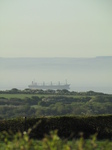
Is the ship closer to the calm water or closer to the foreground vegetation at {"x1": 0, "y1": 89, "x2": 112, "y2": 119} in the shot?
the calm water

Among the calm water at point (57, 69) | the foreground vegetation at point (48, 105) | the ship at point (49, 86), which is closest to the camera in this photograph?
the foreground vegetation at point (48, 105)

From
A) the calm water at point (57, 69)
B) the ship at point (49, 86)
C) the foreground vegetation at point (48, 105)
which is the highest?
the calm water at point (57, 69)

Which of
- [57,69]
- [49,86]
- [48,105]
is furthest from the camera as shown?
[57,69]

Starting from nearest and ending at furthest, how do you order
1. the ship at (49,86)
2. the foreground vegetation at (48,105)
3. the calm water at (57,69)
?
the foreground vegetation at (48,105) < the calm water at (57,69) < the ship at (49,86)

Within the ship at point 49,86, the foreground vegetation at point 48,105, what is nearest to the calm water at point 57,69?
the ship at point 49,86

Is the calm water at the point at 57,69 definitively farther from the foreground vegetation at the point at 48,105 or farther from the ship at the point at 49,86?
the foreground vegetation at the point at 48,105

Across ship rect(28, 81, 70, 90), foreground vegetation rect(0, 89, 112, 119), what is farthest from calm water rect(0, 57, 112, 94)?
foreground vegetation rect(0, 89, 112, 119)

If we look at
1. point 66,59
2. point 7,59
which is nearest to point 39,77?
point 7,59

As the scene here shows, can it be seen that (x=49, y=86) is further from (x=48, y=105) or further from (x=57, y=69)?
(x=48, y=105)

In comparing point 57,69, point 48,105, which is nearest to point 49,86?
point 57,69

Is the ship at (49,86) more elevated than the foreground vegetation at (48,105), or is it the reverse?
the ship at (49,86)
